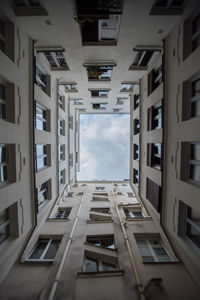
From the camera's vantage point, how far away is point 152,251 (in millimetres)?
8812

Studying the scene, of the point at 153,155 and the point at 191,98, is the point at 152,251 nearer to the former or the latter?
the point at 153,155

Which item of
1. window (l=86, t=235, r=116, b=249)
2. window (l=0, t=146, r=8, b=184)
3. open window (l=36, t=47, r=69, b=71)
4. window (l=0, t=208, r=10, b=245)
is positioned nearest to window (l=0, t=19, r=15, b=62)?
open window (l=36, t=47, r=69, b=71)

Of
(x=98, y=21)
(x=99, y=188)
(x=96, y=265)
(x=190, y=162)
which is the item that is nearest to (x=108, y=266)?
(x=96, y=265)

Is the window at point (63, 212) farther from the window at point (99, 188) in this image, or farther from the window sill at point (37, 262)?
the window at point (99, 188)

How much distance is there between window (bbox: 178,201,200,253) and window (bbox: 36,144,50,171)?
9.69 metres

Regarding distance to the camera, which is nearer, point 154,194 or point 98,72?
point 154,194

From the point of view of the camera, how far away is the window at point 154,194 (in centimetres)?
1036

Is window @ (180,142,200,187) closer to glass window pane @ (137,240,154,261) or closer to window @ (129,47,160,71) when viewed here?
glass window pane @ (137,240,154,261)

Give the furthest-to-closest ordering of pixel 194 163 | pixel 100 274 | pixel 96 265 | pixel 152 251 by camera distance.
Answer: pixel 152 251
pixel 96 265
pixel 194 163
pixel 100 274

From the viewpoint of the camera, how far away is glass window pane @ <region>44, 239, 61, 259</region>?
870 centimetres

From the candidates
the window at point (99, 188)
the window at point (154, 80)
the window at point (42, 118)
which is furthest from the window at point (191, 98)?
the window at point (99, 188)

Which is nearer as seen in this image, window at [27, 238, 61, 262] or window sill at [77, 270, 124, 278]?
window sill at [77, 270, 124, 278]

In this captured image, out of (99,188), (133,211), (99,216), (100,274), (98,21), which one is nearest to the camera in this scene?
(100,274)

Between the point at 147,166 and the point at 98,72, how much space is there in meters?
8.87
